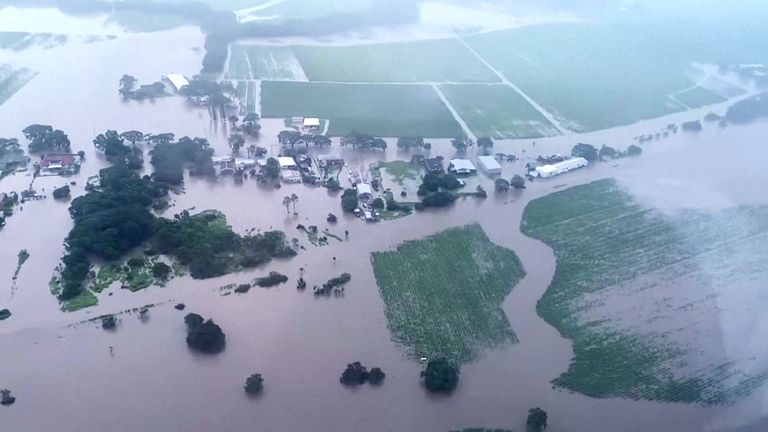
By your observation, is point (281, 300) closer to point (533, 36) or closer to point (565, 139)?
point (565, 139)

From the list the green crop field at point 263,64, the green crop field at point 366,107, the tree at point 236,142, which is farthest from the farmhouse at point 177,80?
the tree at point 236,142

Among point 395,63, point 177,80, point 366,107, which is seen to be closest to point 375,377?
point 366,107

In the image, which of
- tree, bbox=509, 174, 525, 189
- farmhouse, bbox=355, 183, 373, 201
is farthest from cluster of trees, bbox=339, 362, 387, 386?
tree, bbox=509, 174, 525, 189

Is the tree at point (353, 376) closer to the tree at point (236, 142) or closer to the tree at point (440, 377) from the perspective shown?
the tree at point (440, 377)

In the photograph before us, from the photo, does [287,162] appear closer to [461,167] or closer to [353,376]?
[461,167]

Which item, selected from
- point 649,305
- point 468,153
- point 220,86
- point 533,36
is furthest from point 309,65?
point 649,305

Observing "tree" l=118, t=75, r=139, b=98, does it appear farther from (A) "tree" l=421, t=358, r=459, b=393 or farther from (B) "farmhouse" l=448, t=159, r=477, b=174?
(A) "tree" l=421, t=358, r=459, b=393
